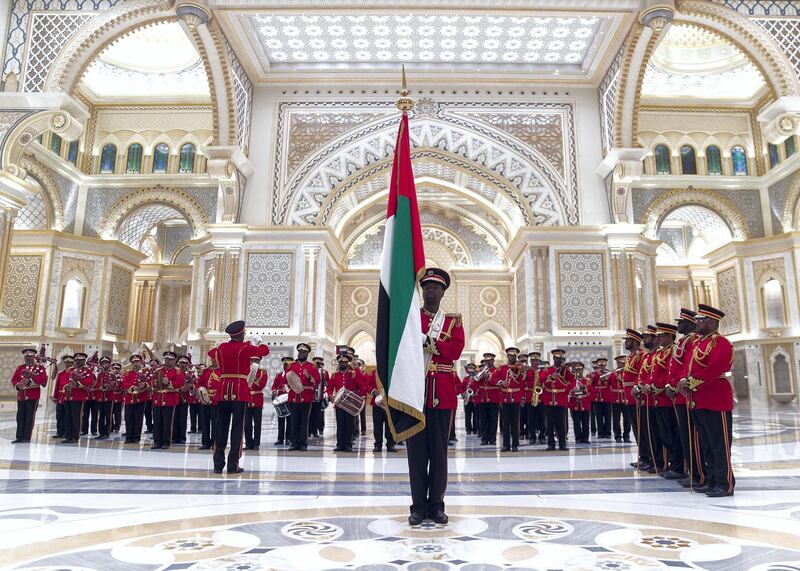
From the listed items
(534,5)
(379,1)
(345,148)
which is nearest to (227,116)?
(345,148)

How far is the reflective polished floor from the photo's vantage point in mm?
2262

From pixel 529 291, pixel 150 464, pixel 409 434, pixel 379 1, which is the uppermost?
pixel 379 1

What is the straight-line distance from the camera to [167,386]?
22.4ft

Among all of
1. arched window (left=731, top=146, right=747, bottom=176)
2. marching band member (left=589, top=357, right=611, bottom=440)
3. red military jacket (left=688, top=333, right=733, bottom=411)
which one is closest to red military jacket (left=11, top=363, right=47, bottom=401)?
red military jacket (left=688, top=333, right=733, bottom=411)

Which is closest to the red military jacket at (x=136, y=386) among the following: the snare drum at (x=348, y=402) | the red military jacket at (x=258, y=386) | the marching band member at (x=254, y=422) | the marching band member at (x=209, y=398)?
the marching band member at (x=209, y=398)

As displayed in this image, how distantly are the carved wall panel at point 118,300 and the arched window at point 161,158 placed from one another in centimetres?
304

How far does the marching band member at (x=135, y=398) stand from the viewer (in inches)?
278

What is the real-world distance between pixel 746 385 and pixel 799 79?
8967 mm

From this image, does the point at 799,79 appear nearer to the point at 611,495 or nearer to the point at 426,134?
the point at 426,134

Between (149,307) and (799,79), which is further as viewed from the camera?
(149,307)

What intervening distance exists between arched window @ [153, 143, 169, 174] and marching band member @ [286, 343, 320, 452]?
37.9 feet

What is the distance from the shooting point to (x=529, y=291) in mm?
14039

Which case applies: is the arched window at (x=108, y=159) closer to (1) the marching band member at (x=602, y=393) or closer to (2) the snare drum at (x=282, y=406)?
(2) the snare drum at (x=282, y=406)

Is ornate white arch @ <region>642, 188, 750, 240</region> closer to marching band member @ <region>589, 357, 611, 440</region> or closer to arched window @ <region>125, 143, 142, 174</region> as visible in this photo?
marching band member @ <region>589, 357, 611, 440</region>
